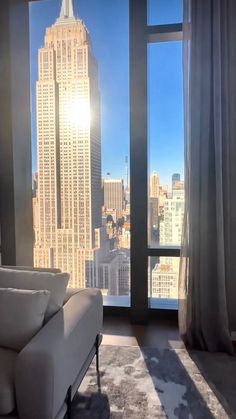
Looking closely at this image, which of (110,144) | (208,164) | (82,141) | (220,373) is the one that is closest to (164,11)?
(110,144)

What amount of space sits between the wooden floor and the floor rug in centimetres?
20

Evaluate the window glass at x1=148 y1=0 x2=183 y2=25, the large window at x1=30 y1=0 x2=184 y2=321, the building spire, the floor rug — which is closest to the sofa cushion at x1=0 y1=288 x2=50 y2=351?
the floor rug

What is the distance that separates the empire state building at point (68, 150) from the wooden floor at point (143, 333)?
0.54 meters

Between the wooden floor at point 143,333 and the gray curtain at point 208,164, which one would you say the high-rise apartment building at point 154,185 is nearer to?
the gray curtain at point 208,164

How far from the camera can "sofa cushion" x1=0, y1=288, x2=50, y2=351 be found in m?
1.89

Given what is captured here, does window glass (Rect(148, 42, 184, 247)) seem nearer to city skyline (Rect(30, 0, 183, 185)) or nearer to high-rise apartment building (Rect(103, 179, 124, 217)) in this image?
city skyline (Rect(30, 0, 183, 185))

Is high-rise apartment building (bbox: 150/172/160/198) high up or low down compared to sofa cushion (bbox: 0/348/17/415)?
up

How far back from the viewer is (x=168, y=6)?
3.29 metres

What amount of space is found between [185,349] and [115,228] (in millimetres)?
1368

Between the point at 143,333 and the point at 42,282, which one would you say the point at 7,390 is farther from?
the point at 143,333

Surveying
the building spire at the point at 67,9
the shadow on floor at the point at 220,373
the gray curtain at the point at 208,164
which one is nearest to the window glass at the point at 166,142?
the gray curtain at the point at 208,164

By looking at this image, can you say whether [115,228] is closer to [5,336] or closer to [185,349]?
[185,349]

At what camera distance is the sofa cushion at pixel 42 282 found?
2129mm

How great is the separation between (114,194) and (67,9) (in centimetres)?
202
